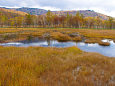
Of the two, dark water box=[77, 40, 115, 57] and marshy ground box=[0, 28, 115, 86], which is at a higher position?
marshy ground box=[0, 28, 115, 86]

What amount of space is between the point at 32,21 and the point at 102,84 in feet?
321

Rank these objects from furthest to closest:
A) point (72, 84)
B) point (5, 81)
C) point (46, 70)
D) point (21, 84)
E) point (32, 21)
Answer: point (32, 21), point (46, 70), point (72, 84), point (5, 81), point (21, 84)

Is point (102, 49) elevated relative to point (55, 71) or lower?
lower

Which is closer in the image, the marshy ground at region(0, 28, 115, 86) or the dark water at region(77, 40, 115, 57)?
the marshy ground at region(0, 28, 115, 86)

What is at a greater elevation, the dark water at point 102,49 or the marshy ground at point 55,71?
the marshy ground at point 55,71

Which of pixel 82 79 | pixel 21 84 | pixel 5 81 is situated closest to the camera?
pixel 21 84

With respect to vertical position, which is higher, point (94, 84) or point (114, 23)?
point (114, 23)

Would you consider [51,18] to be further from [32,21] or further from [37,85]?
[37,85]

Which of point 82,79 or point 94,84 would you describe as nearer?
point 94,84

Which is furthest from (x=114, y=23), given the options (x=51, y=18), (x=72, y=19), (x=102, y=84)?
(x=102, y=84)

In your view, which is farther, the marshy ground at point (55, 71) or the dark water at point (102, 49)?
the dark water at point (102, 49)

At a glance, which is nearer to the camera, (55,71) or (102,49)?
(55,71)

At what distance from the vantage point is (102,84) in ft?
11.5

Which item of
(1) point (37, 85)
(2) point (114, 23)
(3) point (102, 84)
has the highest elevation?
(2) point (114, 23)
